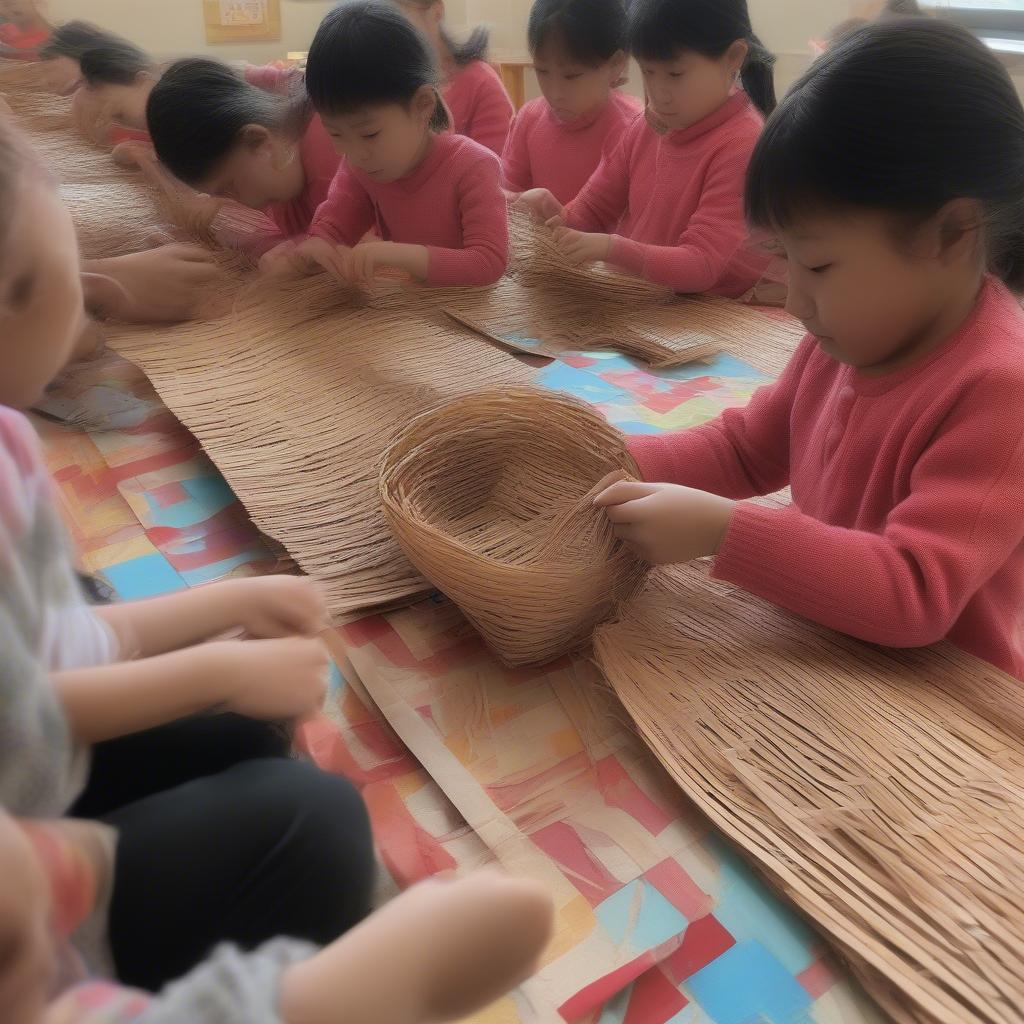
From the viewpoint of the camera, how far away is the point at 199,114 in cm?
125

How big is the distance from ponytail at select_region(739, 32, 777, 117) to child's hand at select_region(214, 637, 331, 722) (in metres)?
1.27

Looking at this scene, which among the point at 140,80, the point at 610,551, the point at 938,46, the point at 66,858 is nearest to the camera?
the point at 66,858

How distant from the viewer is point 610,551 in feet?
2.23

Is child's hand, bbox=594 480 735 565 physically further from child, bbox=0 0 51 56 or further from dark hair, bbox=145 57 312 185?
child, bbox=0 0 51 56

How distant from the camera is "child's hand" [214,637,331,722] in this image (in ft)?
1.56

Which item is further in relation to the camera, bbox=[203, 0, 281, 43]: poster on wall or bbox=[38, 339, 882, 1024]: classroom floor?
bbox=[203, 0, 281, 43]: poster on wall

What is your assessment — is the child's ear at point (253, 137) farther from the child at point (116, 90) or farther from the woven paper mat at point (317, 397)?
the child at point (116, 90)

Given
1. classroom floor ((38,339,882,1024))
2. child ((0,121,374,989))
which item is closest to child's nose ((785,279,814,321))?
classroom floor ((38,339,882,1024))

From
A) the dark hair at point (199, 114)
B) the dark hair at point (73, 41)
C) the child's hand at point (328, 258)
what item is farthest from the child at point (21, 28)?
the child's hand at point (328, 258)

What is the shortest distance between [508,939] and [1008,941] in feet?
0.90

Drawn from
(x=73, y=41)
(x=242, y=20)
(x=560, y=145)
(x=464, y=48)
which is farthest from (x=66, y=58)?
(x=560, y=145)

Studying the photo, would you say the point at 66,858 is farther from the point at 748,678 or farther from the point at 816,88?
the point at 816,88

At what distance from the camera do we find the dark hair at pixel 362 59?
3.78 feet

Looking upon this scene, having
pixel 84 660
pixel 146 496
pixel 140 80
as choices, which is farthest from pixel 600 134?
pixel 84 660
